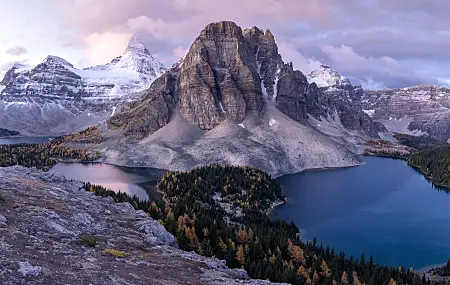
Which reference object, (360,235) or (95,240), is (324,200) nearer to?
(360,235)

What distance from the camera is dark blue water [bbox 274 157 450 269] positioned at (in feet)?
271

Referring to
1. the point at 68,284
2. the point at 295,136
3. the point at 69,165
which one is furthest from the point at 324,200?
the point at 69,165

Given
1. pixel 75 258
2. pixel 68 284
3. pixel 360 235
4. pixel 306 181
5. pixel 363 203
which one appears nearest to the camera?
pixel 68 284

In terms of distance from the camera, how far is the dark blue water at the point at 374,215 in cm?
8250

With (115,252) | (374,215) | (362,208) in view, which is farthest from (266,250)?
(362,208)

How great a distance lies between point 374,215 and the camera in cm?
10769

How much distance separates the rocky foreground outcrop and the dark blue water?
50.0m

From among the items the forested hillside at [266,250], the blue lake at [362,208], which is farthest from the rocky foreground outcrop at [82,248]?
the blue lake at [362,208]

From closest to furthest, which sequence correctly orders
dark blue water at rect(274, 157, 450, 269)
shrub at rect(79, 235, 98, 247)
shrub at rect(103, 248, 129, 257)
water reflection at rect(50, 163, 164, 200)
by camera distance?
shrub at rect(103, 248, 129, 257) → shrub at rect(79, 235, 98, 247) → dark blue water at rect(274, 157, 450, 269) → water reflection at rect(50, 163, 164, 200)

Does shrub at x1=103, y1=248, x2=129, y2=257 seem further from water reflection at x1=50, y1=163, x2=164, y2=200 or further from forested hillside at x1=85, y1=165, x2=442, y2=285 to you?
water reflection at x1=50, y1=163, x2=164, y2=200

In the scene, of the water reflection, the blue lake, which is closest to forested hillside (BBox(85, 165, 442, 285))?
the blue lake

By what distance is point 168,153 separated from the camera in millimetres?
184500

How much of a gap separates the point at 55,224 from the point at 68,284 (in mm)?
13947

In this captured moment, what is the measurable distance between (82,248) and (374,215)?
296 feet
